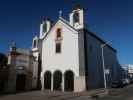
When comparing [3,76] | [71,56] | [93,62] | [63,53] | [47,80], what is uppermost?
[63,53]

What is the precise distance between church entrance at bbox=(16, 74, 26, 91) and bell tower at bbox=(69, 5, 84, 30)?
1423 cm

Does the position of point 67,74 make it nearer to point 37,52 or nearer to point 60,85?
point 60,85

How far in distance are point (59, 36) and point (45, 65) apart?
671cm

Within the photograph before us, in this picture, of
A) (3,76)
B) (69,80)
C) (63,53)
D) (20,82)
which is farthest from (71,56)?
(3,76)

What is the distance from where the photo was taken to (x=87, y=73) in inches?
1296

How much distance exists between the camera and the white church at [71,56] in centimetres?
3294

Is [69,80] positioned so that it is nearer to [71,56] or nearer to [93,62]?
Result: [71,56]

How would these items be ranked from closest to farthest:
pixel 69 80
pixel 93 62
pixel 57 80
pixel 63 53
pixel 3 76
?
pixel 3 76 → pixel 69 80 → pixel 63 53 → pixel 57 80 → pixel 93 62

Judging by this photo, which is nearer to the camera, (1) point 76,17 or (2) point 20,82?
(2) point 20,82

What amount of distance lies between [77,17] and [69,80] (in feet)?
42.5

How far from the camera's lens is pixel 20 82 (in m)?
34.6

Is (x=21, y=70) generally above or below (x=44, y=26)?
below

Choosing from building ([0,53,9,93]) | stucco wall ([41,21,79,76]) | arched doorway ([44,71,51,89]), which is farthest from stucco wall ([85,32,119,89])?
building ([0,53,9,93])

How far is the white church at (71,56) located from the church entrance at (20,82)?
408cm
